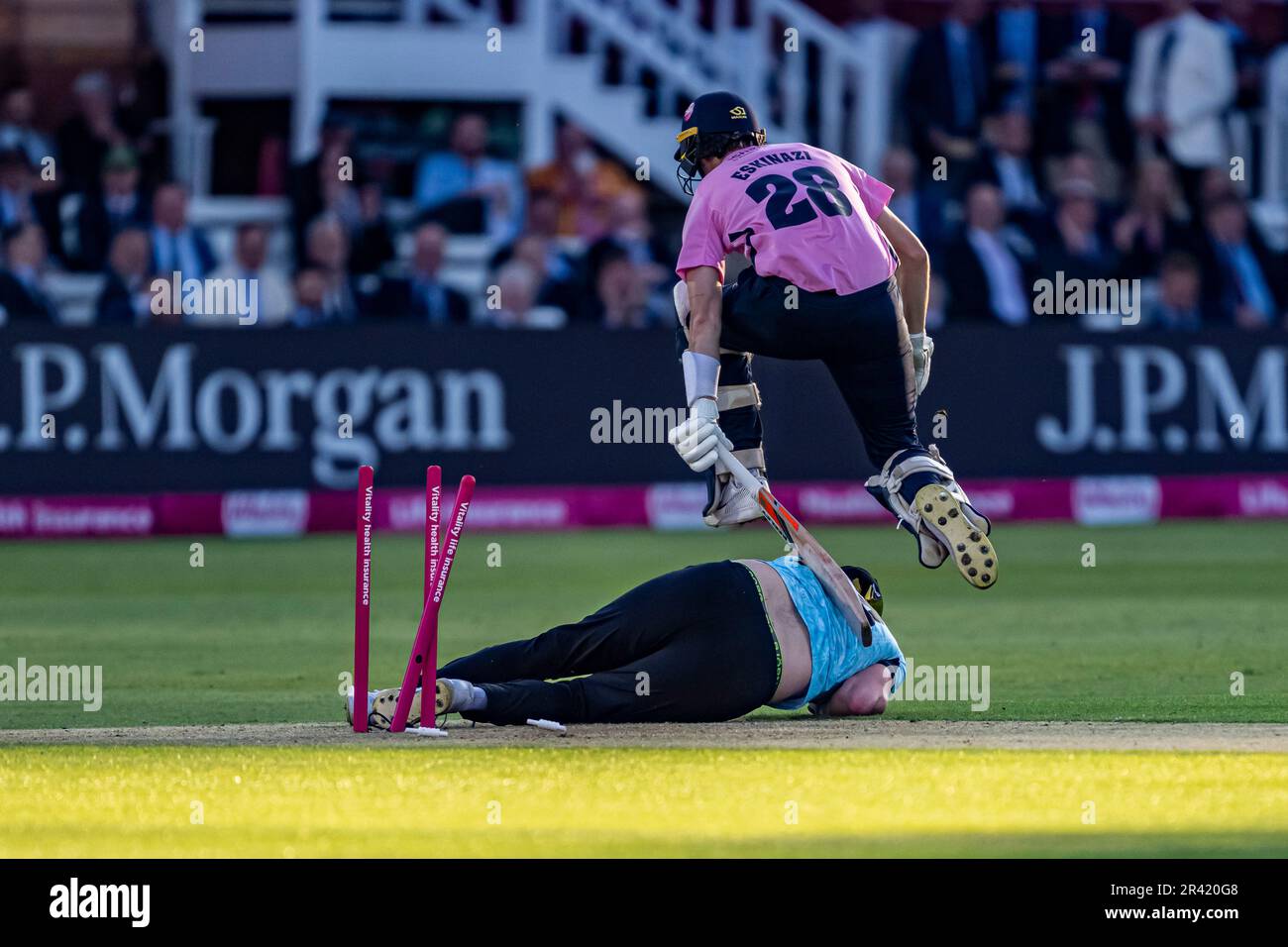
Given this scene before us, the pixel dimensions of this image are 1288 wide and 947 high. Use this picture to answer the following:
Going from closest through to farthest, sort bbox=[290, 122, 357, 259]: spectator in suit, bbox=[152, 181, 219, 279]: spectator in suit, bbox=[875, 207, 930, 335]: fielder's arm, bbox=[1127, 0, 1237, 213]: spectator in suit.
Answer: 1. bbox=[875, 207, 930, 335]: fielder's arm
2. bbox=[152, 181, 219, 279]: spectator in suit
3. bbox=[290, 122, 357, 259]: spectator in suit
4. bbox=[1127, 0, 1237, 213]: spectator in suit

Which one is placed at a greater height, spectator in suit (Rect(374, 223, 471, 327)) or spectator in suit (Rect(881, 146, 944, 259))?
spectator in suit (Rect(881, 146, 944, 259))

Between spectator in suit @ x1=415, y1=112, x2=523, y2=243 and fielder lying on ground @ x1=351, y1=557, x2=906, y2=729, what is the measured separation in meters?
13.2

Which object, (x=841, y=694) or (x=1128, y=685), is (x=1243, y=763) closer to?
(x=841, y=694)

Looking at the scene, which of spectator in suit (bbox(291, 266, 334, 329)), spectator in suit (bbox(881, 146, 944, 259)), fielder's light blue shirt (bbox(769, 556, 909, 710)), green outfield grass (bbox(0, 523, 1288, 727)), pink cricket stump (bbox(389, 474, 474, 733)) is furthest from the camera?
spectator in suit (bbox(881, 146, 944, 259))

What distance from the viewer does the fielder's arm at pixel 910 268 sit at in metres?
10.1

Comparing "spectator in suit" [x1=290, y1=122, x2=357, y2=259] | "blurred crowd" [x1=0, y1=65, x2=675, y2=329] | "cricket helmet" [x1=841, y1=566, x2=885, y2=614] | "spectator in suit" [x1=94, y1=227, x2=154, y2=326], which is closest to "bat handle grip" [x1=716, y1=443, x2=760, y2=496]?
"cricket helmet" [x1=841, y1=566, x2=885, y2=614]

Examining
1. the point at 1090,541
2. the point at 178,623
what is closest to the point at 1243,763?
the point at 178,623

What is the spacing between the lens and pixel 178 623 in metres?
13.5

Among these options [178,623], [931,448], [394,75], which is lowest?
[178,623]

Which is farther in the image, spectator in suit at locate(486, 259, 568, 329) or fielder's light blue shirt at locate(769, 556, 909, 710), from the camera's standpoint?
spectator in suit at locate(486, 259, 568, 329)

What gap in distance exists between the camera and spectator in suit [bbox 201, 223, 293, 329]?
19.5 metres

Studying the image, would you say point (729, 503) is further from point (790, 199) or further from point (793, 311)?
point (790, 199)

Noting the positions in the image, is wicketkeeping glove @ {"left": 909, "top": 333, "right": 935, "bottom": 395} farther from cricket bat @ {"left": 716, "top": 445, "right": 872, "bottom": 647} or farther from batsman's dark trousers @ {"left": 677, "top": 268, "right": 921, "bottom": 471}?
cricket bat @ {"left": 716, "top": 445, "right": 872, "bottom": 647}
